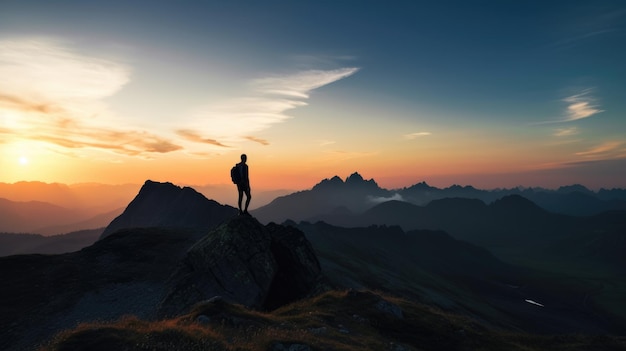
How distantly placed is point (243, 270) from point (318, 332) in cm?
1640

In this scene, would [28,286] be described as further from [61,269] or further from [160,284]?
[160,284]

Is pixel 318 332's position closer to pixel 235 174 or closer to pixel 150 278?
pixel 235 174

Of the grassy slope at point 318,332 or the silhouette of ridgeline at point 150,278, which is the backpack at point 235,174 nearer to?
the silhouette of ridgeline at point 150,278

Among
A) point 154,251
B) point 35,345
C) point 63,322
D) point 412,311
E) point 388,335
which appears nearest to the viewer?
point 388,335

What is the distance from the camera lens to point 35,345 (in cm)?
4291

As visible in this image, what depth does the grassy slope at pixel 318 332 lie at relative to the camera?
53.6 feet

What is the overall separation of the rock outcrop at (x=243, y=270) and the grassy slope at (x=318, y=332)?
8026 millimetres

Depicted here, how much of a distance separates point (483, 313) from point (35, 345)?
201 m

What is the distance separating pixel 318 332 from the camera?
22.1 meters

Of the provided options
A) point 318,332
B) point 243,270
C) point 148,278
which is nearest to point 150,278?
point 148,278

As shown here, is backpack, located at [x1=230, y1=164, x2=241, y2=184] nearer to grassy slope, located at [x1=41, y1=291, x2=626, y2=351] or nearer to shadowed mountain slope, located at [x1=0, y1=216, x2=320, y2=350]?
shadowed mountain slope, located at [x1=0, y1=216, x2=320, y2=350]

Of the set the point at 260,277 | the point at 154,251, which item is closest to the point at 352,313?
the point at 260,277

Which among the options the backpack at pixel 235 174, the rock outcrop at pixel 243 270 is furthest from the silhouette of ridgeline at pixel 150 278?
the backpack at pixel 235 174

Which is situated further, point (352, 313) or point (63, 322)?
point (63, 322)
